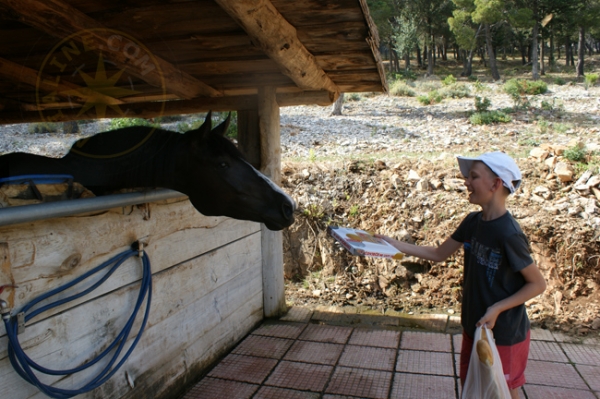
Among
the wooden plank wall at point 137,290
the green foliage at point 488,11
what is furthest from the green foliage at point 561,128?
the green foliage at point 488,11

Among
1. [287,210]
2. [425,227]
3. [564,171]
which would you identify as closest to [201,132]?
[287,210]

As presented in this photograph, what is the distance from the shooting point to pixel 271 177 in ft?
13.2

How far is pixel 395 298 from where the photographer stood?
16.3 feet

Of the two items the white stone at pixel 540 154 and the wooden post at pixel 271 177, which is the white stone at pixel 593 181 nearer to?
the white stone at pixel 540 154

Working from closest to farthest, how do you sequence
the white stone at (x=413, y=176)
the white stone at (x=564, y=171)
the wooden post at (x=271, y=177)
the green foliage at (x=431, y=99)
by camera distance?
the wooden post at (x=271, y=177), the white stone at (x=564, y=171), the white stone at (x=413, y=176), the green foliage at (x=431, y=99)

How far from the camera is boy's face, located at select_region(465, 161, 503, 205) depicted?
212cm

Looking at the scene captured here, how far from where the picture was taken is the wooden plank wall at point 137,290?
6.42 ft

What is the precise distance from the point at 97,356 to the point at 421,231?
4109 mm

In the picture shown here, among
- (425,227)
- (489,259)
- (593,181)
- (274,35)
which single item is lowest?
(425,227)

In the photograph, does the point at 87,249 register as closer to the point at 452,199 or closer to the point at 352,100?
the point at 452,199

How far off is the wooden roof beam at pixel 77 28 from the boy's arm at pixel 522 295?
233cm

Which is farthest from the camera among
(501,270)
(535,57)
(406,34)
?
(406,34)

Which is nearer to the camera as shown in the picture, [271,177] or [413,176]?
[271,177]

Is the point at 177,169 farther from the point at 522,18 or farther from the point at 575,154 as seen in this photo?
the point at 522,18
